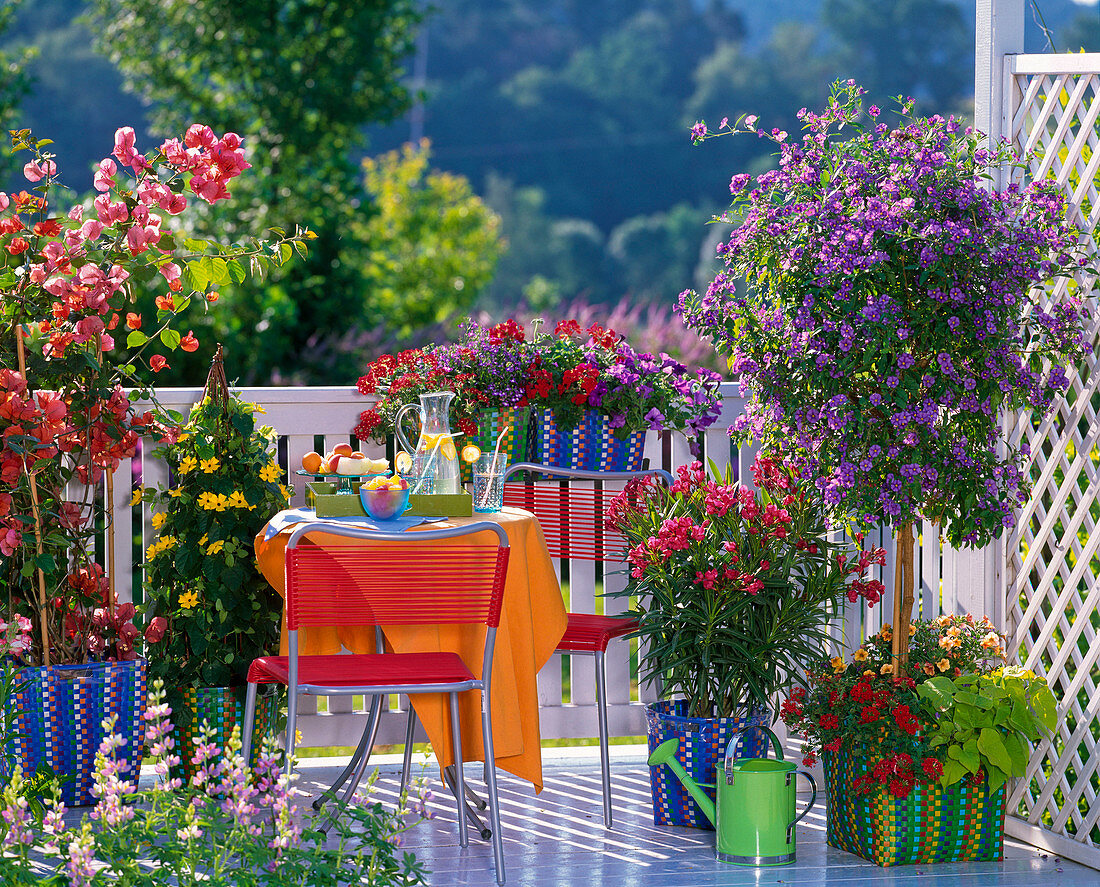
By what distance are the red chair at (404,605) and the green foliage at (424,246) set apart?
659cm

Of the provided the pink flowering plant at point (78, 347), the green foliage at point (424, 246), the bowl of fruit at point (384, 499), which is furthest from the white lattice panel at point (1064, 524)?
the green foliage at point (424, 246)

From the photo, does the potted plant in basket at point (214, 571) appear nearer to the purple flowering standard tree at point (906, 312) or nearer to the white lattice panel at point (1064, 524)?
the purple flowering standard tree at point (906, 312)

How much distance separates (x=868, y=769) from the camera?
294 cm

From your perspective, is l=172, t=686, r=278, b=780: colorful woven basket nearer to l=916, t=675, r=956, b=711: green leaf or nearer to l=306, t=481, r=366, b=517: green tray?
l=306, t=481, r=366, b=517: green tray

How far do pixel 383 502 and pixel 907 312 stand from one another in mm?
1233

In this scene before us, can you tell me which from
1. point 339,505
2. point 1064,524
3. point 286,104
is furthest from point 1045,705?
point 286,104

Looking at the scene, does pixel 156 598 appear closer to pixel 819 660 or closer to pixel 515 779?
pixel 515 779

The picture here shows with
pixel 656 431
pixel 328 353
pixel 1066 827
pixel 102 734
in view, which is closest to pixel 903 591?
pixel 1066 827

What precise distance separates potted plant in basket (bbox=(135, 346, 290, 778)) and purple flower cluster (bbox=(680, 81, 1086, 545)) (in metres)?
1.39

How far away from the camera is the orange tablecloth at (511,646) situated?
297 centimetres

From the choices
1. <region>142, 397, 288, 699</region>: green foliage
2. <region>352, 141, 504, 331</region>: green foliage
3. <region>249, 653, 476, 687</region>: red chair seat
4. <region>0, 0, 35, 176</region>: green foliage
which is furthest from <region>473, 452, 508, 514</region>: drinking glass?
<region>352, 141, 504, 331</region>: green foliage

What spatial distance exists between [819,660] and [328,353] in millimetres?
4754

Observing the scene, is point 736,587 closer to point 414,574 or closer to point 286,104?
point 414,574

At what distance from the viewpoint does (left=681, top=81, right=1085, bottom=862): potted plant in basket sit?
285cm
